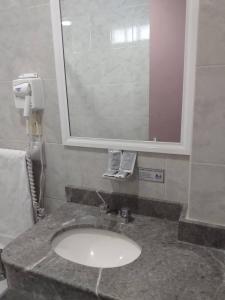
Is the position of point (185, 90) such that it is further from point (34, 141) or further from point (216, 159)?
point (34, 141)

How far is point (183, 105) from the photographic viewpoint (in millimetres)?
941

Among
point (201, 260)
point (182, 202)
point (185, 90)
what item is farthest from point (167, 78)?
point (201, 260)

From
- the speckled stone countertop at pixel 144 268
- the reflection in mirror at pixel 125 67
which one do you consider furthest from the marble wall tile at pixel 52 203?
the reflection in mirror at pixel 125 67

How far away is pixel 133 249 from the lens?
3.22 feet

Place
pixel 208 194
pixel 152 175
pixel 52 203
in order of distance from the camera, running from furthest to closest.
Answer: pixel 52 203
pixel 152 175
pixel 208 194

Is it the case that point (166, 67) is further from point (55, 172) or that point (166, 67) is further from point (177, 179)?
point (55, 172)

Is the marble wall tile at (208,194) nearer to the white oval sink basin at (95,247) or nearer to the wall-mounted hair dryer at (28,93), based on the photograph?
the white oval sink basin at (95,247)

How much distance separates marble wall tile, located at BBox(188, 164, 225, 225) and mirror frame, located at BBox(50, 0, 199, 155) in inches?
6.1

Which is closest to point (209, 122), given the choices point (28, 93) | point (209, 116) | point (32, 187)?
point (209, 116)

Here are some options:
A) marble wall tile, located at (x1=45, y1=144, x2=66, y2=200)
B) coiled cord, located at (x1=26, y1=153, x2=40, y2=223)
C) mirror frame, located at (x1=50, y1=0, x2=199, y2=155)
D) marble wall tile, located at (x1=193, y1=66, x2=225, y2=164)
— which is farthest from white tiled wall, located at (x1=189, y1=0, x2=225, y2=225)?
coiled cord, located at (x1=26, y1=153, x2=40, y2=223)

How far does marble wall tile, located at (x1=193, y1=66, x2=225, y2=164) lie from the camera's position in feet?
2.40

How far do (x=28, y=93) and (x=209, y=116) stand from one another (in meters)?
0.82

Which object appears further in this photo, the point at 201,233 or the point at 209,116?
the point at 201,233

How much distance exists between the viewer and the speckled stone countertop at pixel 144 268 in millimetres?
694
